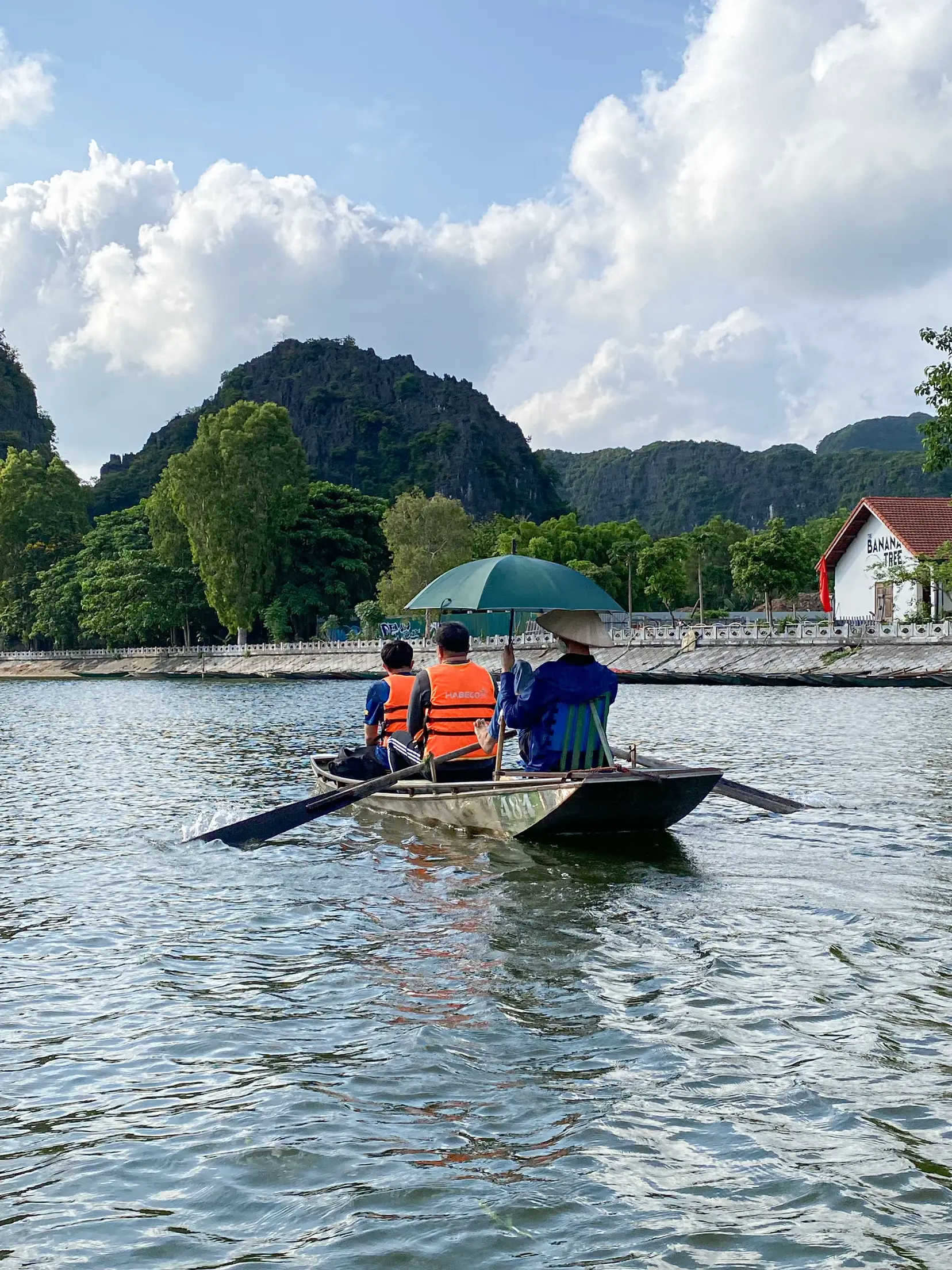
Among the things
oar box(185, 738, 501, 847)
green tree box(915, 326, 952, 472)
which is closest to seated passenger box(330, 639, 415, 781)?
oar box(185, 738, 501, 847)

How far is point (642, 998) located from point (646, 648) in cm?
5926

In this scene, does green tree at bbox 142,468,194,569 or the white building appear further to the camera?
green tree at bbox 142,468,194,569

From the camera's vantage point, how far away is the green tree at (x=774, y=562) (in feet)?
244

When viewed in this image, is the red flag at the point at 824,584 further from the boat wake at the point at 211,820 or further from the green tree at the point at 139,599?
the boat wake at the point at 211,820

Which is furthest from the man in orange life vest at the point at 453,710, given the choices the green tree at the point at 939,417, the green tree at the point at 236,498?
the green tree at the point at 236,498

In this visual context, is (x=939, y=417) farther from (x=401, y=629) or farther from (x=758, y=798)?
(x=401, y=629)

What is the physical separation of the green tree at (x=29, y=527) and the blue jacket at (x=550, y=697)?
10210 cm

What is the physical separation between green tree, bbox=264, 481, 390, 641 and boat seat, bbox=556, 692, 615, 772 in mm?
76240

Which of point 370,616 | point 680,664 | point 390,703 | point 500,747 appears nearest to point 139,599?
point 370,616

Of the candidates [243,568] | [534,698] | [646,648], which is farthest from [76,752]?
[243,568]

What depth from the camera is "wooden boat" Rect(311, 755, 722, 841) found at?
10.7 m

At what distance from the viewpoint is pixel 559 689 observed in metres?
11.3

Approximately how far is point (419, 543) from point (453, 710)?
7230 centimetres

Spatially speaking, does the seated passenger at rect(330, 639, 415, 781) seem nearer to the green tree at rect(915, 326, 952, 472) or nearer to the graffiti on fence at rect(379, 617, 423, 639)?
the green tree at rect(915, 326, 952, 472)
